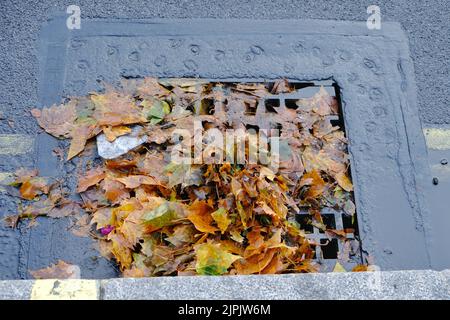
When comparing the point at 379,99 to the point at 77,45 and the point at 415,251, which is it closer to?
the point at 415,251

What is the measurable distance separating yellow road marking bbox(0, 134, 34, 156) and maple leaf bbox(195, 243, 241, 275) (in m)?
1.14

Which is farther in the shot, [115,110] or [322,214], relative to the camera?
[115,110]

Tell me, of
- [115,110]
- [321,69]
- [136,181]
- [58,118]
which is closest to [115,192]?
[136,181]

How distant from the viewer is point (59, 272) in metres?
2.38

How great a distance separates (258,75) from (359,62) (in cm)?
62

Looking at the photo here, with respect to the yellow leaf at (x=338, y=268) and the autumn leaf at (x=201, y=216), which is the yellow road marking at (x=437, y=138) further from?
the autumn leaf at (x=201, y=216)

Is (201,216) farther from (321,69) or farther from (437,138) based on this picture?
(437,138)

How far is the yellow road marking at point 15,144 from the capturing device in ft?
Result: 9.02

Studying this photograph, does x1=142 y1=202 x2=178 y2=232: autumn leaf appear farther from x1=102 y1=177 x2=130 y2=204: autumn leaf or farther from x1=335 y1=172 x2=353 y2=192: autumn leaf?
x1=335 y1=172 x2=353 y2=192: autumn leaf

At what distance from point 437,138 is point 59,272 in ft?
6.91

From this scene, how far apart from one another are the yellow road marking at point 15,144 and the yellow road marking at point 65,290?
1095 mm

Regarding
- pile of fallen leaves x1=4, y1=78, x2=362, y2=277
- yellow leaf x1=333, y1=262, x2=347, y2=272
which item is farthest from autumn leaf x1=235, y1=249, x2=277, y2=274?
yellow leaf x1=333, y1=262, x2=347, y2=272

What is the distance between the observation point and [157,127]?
2.74 metres
